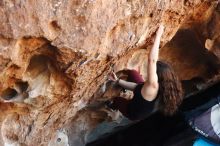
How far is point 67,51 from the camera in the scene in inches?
94.7

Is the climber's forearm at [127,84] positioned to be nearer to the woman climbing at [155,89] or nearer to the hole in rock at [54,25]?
the woman climbing at [155,89]

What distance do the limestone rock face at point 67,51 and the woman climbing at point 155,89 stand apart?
12cm

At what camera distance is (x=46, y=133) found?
2943mm

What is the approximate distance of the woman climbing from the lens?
279cm

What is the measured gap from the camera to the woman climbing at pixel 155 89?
110 inches

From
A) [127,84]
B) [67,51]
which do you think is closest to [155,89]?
[127,84]

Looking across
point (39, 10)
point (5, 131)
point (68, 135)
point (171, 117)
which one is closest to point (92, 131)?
point (68, 135)

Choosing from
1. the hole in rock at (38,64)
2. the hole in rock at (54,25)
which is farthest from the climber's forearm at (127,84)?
the hole in rock at (54,25)

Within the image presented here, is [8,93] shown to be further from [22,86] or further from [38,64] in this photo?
[38,64]

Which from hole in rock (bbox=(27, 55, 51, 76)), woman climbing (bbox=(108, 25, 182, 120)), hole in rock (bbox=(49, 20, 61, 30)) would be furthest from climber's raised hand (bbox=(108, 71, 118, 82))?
hole in rock (bbox=(49, 20, 61, 30))

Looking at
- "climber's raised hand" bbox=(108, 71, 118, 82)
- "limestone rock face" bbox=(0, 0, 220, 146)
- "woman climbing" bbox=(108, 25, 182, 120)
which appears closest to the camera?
"limestone rock face" bbox=(0, 0, 220, 146)

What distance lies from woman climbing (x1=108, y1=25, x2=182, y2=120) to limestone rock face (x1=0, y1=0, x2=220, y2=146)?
124mm

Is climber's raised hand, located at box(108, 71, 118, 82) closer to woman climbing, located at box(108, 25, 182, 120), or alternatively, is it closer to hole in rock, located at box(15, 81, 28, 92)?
woman climbing, located at box(108, 25, 182, 120)

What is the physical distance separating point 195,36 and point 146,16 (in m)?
1.01
